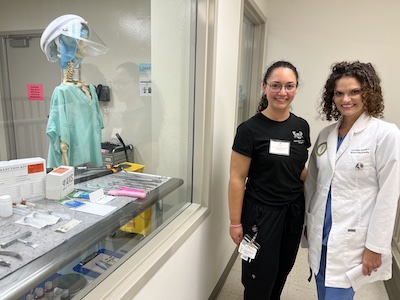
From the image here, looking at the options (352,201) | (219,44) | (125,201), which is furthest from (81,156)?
(352,201)

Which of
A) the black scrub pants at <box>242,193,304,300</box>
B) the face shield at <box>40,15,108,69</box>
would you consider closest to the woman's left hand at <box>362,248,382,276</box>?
the black scrub pants at <box>242,193,304,300</box>

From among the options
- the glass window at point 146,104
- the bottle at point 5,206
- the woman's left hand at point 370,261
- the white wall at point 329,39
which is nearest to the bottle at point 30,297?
the glass window at point 146,104

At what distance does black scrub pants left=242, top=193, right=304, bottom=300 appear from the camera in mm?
1378

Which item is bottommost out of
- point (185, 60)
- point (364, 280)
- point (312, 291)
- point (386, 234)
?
point (312, 291)

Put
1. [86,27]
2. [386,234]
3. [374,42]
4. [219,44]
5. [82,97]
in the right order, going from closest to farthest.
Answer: [386,234] < [219,44] < [86,27] < [82,97] < [374,42]

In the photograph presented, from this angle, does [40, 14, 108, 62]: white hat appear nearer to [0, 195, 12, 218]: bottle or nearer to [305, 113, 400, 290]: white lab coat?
[0, 195, 12, 218]: bottle

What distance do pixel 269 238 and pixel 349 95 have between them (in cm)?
76

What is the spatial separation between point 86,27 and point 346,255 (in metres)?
1.85

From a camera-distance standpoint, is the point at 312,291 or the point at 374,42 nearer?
the point at 312,291

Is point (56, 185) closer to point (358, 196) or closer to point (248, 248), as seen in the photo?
point (248, 248)

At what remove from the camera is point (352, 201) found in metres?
1.21

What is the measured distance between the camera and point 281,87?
4.21 ft

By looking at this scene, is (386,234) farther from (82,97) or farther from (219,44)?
(82,97)

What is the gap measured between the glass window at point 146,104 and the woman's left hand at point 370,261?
924mm
